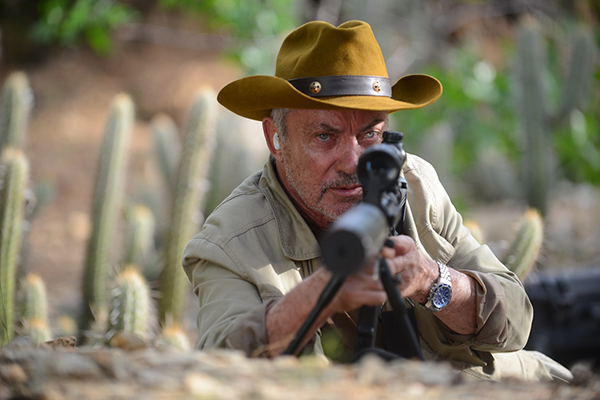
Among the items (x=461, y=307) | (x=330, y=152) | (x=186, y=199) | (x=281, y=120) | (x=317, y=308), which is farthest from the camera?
(x=186, y=199)

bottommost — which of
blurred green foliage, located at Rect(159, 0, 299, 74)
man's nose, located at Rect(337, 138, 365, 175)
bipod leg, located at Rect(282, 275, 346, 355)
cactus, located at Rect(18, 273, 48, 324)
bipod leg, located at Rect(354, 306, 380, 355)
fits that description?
cactus, located at Rect(18, 273, 48, 324)

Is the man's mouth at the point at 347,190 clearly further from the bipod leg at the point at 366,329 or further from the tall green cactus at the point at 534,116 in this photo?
the tall green cactus at the point at 534,116

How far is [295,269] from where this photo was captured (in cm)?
191

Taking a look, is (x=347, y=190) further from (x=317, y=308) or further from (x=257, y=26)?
(x=257, y=26)

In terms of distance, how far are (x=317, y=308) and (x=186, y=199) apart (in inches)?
112

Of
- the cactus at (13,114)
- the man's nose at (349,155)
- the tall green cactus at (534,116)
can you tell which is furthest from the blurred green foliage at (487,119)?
the man's nose at (349,155)

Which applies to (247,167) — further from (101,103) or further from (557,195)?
(101,103)

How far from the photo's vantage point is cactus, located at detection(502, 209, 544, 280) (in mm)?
3094

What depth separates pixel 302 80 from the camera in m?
1.93

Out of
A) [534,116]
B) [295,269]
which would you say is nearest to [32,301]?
[295,269]

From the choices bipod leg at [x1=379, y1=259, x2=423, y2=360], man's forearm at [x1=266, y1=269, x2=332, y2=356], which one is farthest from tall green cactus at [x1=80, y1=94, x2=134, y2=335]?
bipod leg at [x1=379, y1=259, x2=423, y2=360]

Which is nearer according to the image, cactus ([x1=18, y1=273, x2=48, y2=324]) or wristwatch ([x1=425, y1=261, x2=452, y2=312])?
wristwatch ([x1=425, y1=261, x2=452, y2=312])

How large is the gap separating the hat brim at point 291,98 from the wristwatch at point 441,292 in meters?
0.57

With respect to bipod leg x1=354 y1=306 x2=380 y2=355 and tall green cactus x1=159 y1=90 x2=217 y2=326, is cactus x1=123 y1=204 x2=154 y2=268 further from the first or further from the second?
bipod leg x1=354 y1=306 x2=380 y2=355
